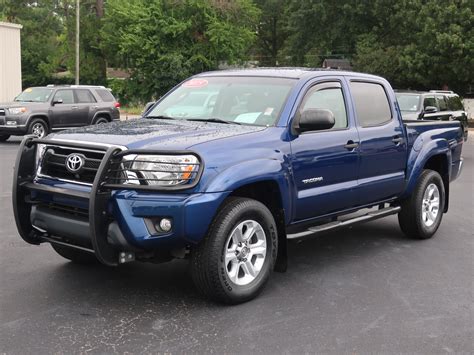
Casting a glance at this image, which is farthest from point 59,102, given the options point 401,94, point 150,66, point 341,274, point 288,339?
point 150,66

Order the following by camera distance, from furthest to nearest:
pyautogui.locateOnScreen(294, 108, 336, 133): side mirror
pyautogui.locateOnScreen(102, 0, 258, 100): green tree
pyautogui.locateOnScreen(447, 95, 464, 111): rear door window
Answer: pyautogui.locateOnScreen(102, 0, 258, 100): green tree
pyautogui.locateOnScreen(447, 95, 464, 111): rear door window
pyautogui.locateOnScreen(294, 108, 336, 133): side mirror

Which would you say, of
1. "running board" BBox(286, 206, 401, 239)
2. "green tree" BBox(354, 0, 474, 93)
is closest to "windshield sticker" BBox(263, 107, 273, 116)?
"running board" BBox(286, 206, 401, 239)

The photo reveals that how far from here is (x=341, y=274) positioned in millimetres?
5676

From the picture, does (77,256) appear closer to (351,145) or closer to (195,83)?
(195,83)

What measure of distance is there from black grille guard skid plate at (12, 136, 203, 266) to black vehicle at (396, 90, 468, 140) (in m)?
10.9

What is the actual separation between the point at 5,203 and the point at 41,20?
58.5 metres

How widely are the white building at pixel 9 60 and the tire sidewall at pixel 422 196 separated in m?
24.9

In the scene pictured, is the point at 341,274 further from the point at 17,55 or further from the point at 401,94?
the point at 17,55

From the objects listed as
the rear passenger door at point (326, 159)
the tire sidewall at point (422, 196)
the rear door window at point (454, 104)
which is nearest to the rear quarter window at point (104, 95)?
the rear door window at point (454, 104)

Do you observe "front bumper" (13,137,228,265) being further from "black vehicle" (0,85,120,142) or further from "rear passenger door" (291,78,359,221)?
"black vehicle" (0,85,120,142)

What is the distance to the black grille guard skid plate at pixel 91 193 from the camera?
166 inches

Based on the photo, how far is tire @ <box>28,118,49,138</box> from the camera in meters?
17.8

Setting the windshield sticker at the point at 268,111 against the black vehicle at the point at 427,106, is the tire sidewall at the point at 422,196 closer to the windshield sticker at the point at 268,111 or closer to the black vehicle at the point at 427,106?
the windshield sticker at the point at 268,111

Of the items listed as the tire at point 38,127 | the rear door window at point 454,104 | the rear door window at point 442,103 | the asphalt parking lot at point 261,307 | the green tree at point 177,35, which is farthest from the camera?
the green tree at point 177,35
